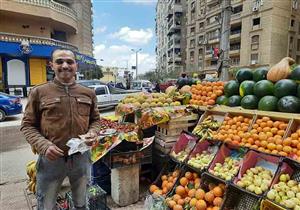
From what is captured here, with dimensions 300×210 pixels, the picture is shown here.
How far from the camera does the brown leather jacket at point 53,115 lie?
2.23 meters

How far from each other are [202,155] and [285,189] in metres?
1.16

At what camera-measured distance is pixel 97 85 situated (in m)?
13.7

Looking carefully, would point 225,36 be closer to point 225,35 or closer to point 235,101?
point 225,35

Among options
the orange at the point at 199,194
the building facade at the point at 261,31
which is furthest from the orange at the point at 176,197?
the building facade at the point at 261,31

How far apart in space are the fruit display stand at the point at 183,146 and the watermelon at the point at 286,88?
131 centimetres

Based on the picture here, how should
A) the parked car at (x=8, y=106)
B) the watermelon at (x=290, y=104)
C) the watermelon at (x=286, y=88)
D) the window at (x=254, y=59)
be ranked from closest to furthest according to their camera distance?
the watermelon at (x=290, y=104), the watermelon at (x=286, y=88), the parked car at (x=8, y=106), the window at (x=254, y=59)

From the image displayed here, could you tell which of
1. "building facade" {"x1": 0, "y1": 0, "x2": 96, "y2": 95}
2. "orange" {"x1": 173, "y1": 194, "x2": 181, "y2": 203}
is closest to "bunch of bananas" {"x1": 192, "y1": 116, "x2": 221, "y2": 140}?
"orange" {"x1": 173, "y1": 194, "x2": 181, "y2": 203}

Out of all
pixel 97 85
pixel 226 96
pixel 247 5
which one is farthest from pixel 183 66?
pixel 226 96

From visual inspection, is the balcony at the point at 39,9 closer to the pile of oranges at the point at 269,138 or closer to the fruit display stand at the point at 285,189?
the pile of oranges at the point at 269,138

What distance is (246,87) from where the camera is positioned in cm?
424

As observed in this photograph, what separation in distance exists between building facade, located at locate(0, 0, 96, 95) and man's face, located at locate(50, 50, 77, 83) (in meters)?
20.1

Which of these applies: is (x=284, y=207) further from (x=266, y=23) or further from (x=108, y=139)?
(x=266, y=23)

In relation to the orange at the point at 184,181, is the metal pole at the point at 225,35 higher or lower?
higher

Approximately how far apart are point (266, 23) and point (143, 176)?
36.9 m
